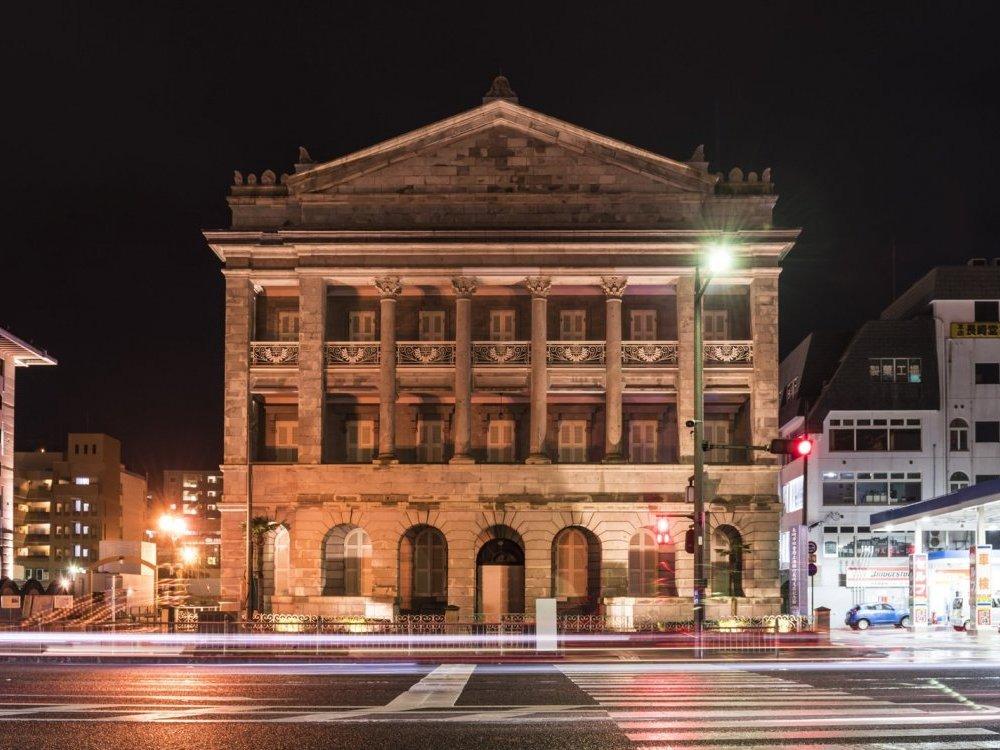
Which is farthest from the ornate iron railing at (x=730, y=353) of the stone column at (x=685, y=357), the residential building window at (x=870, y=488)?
the residential building window at (x=870, y=488)

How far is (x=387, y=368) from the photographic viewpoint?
53.4m

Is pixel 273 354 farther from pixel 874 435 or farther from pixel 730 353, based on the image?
pixel 874 435

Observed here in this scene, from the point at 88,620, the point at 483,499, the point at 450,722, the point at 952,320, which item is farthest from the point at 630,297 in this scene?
the point at 450,722

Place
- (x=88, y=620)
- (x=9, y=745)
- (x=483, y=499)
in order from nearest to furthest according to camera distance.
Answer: (x=9, y=745) < (x=88, y=620) < (x=483, y=499)

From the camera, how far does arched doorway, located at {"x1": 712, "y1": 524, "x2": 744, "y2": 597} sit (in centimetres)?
5288

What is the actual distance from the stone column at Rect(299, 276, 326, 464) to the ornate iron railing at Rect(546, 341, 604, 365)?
944 centimetres

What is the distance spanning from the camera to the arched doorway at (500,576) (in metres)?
53.4

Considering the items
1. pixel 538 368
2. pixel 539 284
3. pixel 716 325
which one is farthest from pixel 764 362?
pixel 539 284

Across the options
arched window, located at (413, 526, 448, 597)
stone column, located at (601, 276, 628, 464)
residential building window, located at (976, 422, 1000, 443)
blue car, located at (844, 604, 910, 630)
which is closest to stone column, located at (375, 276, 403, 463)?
arched window, located at (413, 526, 448, 597)

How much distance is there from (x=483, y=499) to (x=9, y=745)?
38238 mm

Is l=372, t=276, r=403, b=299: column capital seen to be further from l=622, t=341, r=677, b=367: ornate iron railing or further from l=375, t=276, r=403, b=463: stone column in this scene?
l=622, t=341, r=677, b=367: ornate iron railing

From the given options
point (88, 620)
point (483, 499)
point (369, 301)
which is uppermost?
point (369, 301)

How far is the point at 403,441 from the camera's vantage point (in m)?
55.9

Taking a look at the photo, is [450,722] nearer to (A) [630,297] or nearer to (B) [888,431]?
(A) [630,297]
